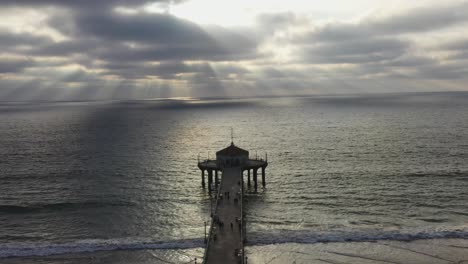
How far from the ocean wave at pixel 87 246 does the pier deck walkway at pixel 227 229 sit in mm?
3255

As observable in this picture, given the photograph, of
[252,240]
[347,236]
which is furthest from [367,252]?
[252,240]

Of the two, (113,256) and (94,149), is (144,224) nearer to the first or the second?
(113,256)

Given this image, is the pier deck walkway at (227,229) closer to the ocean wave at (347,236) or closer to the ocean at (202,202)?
the ocean at (202,202)

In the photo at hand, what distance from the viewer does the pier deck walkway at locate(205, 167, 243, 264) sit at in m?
34.5

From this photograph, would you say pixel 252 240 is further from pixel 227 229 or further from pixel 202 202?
pixel 202 202

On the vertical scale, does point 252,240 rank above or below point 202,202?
below

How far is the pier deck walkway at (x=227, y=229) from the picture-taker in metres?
34.5

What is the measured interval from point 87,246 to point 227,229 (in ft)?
47.0

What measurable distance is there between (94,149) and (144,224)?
62.9 meters

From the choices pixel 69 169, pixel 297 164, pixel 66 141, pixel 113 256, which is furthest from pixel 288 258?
pixel 66 141

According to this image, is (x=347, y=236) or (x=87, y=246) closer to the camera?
(x=87, y=246)

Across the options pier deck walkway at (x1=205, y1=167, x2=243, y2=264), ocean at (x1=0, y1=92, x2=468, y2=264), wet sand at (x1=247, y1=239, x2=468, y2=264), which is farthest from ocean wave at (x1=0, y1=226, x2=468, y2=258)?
pier deck walkway at (x1=205, y1=167, x2=243, y2=264)

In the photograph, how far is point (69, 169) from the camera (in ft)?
257

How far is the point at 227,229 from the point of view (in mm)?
40094
